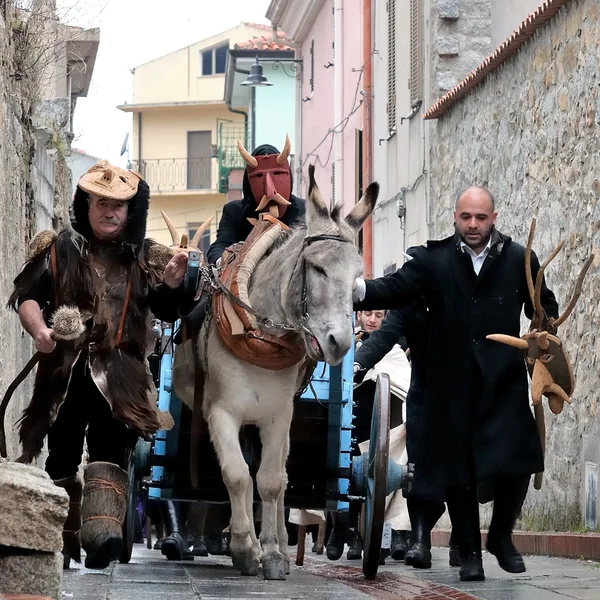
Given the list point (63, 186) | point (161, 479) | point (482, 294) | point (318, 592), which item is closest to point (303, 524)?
point (161, 479)

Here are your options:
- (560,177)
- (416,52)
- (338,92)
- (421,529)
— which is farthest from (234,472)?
(338,92)

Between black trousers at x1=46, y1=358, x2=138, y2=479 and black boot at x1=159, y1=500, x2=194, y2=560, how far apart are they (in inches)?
111

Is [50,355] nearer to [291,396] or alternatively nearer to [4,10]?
[291,396]

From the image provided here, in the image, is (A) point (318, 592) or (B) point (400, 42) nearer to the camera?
(A) point (318, 592)

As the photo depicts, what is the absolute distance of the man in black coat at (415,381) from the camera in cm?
830

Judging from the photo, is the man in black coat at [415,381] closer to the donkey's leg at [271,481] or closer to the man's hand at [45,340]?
the donkey's leg at [271,481]

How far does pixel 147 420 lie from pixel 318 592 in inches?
41.9

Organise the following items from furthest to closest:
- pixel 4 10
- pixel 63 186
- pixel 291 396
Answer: pixel 63 186 → pixel 4 10 → pixel 291 396

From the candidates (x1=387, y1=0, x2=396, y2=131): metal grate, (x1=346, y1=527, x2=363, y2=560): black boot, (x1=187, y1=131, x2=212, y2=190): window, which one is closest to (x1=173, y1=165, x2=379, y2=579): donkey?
Result: (x1=346, y1=527, x2=363, y2=560): black boot

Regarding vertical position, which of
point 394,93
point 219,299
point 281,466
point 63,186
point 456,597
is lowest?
point 456,597

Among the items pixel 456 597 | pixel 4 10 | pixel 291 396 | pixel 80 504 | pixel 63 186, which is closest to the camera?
pixel 456 597

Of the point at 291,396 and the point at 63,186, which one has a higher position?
the point at 63,186

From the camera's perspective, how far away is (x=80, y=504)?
731cm

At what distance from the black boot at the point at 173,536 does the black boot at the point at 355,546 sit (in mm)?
1207
